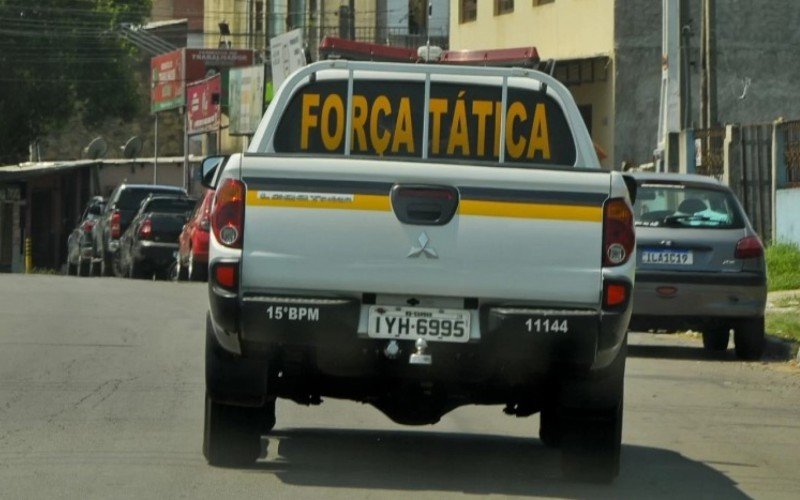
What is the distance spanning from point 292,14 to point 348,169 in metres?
52.2

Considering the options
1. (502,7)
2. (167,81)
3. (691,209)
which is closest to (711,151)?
(691,209)

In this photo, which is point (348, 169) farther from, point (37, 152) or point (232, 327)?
point (37, 152)

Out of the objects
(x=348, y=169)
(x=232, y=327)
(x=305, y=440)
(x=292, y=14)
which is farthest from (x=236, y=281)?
(x=292, y=14)

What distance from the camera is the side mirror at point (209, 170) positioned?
9.00 meters

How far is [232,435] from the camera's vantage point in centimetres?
832

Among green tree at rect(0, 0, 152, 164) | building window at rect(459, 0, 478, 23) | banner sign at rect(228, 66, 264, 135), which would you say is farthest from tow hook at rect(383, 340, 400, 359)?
green tree at rect(0, 0, 152, 164)

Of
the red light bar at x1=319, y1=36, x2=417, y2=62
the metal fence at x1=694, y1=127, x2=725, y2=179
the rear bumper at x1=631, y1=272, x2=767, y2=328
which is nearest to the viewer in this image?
the rear bumper at x1=631, y1=272, x2=767, y2=328

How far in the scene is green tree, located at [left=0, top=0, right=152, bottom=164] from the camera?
69125 mm

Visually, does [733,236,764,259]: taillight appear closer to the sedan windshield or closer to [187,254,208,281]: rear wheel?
the sedan windshield

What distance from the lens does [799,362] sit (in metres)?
15.2

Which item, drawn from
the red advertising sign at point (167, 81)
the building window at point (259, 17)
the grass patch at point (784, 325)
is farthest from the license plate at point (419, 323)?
the red advertising sign at point (167, 81)

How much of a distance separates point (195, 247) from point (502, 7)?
1746 cm

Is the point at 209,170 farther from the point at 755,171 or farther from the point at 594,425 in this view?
the point at 755,171

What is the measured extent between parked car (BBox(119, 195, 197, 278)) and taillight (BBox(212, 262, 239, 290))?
78.1ft
